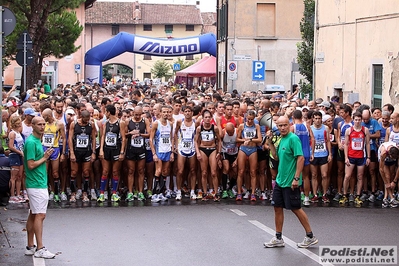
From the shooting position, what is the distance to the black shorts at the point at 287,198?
1137 cm

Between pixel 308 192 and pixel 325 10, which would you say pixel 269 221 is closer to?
pixel 308 192

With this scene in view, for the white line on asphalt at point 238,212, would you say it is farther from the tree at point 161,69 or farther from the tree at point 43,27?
the tree at point 161,69

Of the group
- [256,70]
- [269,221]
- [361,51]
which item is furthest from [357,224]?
[256,70]

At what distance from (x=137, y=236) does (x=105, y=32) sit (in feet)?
311

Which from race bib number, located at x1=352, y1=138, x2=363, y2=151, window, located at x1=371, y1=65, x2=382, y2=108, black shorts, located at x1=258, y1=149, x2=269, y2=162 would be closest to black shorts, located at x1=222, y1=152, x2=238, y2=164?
Result: black shorts, located at x1=258, y1=149, x2=269, y2=162

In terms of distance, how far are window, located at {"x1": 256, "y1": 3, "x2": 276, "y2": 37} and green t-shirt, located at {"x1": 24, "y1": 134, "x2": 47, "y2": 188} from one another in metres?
39.6

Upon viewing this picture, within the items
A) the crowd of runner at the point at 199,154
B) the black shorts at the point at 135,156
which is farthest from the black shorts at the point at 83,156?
the black shorts at the point at 135,156

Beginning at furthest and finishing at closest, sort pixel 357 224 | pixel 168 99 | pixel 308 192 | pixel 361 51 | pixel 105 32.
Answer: pixel 105 32 < pixel 361 51 < pixel 168 99 < pixel 308 192 < pixel 357 224

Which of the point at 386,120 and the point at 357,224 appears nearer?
the point at 357,224

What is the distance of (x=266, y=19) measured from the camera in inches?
1950

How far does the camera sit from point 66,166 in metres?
16.6

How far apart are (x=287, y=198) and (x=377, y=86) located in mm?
12876

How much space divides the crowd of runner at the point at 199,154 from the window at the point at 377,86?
6115mm

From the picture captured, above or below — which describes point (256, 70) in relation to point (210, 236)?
above
